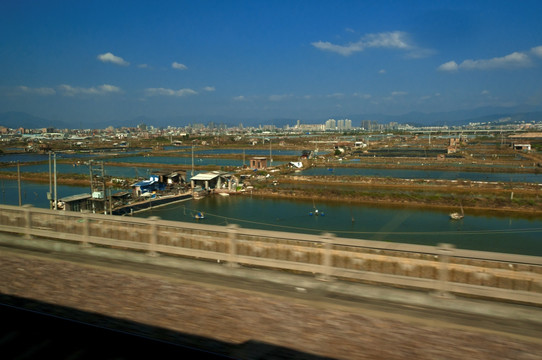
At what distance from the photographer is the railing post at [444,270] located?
3.09 meters

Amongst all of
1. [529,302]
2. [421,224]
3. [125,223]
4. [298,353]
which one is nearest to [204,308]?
[298,353]

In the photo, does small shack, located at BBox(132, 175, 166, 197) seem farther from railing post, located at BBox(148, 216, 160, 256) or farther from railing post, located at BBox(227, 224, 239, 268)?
railing post, located at BBox(227, 224, 239, 268)

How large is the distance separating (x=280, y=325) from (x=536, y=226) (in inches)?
526

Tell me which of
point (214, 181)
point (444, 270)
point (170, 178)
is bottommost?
point (214, 181)

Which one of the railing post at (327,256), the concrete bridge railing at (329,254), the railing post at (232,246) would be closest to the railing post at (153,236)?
the concrete bridge railing at (329,254)

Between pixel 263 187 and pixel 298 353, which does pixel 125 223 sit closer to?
pixel 298 353

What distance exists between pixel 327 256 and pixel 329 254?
3 centimetres

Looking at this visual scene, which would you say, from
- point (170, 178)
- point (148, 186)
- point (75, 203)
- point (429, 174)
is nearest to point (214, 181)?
point (170, 178)

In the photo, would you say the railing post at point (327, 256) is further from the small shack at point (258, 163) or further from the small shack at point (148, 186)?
the small shack at point (258, 163)

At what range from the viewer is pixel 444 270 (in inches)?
123

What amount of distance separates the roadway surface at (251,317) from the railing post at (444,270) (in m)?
0.07

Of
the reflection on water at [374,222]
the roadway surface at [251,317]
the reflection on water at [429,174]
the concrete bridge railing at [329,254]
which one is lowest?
the reflection on water at [374,222]

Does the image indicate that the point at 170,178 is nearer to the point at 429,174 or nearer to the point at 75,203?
the point at 75,203

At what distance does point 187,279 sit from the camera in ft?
12.4
